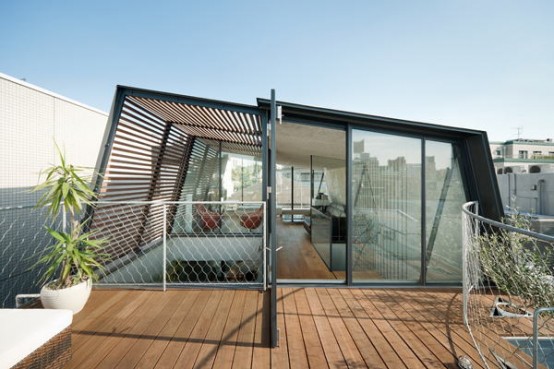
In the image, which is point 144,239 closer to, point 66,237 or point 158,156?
point 158,156

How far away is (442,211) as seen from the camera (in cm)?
354

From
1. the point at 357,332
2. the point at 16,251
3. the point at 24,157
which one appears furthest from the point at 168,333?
the point at 24,157

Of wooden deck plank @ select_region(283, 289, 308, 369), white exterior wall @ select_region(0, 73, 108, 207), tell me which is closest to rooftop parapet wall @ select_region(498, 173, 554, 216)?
wooden deck plank @ select_region(283, 289, 308, 369)

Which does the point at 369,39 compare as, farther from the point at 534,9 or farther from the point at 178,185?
the point at 178,185

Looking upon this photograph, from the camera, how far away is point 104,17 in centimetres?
689

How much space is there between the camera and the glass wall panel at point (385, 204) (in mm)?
3471

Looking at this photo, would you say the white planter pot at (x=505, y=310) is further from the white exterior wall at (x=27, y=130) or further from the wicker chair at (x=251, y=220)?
the white exterior wall at (x=27, y=130)

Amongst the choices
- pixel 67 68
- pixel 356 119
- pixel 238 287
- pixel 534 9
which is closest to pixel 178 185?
pixel 238 287

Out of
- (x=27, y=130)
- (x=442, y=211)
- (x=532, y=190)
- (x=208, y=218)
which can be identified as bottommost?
(x=208, y=218)

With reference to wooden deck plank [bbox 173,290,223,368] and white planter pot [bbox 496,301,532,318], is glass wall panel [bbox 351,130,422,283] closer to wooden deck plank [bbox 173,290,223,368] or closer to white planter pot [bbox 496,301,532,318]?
white planter pot [bbox 496,301,532,318]

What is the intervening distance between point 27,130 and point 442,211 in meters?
8.55

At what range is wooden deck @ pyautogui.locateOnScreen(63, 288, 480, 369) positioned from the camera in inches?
75.2

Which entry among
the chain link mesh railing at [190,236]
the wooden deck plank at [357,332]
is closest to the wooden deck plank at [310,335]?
the wooden deck plank at [357,332]

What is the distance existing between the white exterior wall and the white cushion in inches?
142
